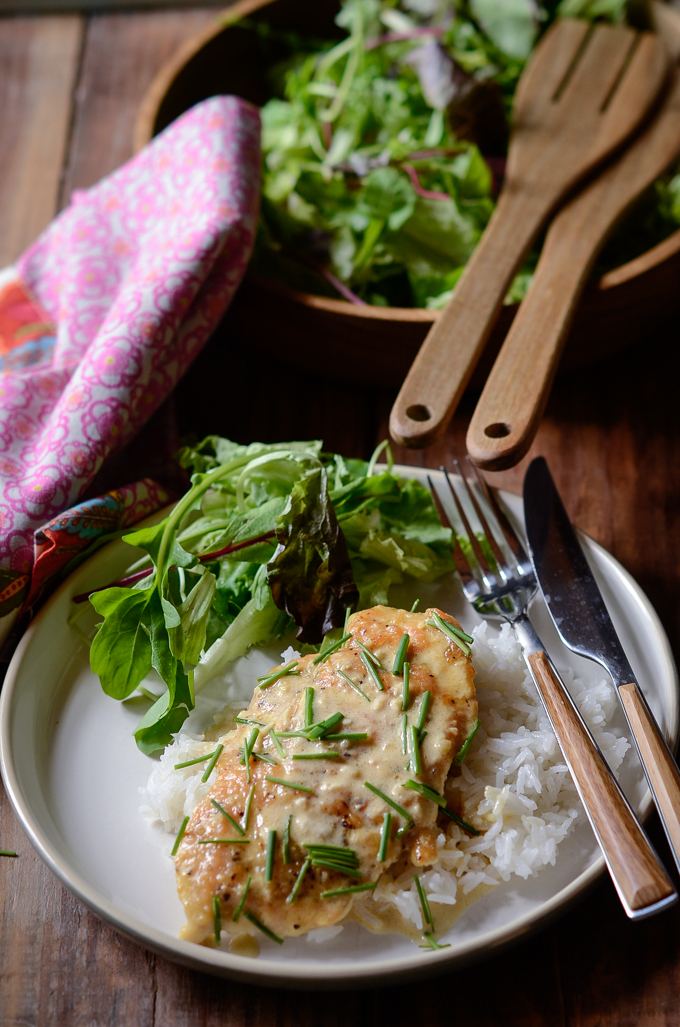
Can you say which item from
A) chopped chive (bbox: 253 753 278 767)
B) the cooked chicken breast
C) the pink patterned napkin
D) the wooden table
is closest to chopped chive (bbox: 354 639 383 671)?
the cooked chicken breast

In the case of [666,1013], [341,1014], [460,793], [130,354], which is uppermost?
[130,354]

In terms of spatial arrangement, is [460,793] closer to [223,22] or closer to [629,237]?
[629,237]

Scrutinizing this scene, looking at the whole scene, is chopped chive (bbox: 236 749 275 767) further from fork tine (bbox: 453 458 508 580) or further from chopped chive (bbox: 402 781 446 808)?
fork tine (bbox: 453 458 508 580)

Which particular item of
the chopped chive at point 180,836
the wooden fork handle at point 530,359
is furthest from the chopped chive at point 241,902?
the wooden fork handle at point 530,359

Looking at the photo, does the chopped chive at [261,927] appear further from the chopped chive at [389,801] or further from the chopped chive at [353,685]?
the chopped chive at [353,685]

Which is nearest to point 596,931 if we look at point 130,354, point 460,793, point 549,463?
point 460,793

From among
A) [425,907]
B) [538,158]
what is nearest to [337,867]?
[425,907]

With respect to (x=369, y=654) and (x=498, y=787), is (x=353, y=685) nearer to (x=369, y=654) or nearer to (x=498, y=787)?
(x=369, y=654)
